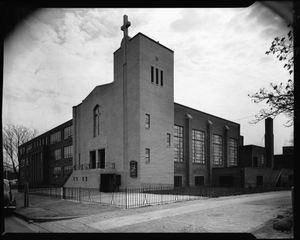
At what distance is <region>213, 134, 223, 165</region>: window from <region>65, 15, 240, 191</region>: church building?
334 cm

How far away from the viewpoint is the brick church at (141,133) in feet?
106

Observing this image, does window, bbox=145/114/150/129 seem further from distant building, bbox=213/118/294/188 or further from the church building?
distant building, bbox=213/118/294/188

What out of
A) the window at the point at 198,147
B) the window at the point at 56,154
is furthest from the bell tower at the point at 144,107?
the window at the point at 56,154

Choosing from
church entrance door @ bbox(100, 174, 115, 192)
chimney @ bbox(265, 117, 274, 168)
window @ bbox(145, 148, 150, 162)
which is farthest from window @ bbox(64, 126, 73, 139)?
chimney @ bbox(265, 117, 274, 168)

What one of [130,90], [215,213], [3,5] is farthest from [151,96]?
[3,5]

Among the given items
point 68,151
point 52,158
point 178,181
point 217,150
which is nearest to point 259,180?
point 217,150

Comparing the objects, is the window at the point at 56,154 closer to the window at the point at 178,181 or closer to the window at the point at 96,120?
the window at the point at 96,120

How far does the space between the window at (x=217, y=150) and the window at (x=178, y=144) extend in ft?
33.7

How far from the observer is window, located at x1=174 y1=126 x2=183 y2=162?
127ft

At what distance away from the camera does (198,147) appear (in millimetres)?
43438

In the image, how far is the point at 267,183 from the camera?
41.2m

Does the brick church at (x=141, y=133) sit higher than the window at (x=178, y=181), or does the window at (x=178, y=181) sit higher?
the brick church at (x=141, y=133)
